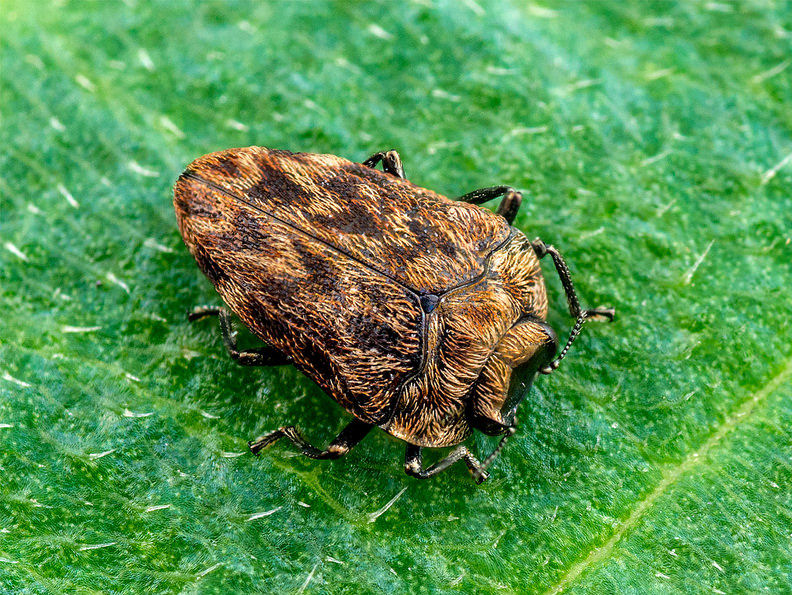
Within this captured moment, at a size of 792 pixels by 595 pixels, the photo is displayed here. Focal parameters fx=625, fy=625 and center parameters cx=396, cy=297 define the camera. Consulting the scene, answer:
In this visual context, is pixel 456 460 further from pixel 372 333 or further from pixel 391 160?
pixel 391 160

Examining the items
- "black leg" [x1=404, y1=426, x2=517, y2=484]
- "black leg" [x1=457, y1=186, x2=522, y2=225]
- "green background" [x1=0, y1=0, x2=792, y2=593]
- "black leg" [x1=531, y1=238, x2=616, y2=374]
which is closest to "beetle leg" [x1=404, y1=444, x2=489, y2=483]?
"black leg" [x1=404, y1=426, x2=517, y2=484]

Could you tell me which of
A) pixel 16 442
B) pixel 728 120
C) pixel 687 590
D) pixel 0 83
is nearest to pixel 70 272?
pixel 16 442

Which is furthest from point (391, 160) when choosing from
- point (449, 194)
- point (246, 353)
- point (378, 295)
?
point (246, 353)

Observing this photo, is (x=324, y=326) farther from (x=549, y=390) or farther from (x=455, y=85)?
(x=455, y=85)

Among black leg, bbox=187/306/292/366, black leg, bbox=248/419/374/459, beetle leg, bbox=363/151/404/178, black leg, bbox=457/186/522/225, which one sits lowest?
black leg, bbox=248/419/374/459

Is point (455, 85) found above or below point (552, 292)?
above

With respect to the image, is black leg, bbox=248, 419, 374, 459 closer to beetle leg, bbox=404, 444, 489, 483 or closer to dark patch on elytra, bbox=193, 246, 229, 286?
beetle leg, bbox=404, 444, 489, 483
